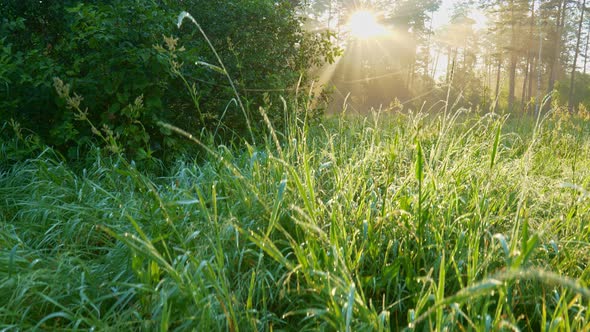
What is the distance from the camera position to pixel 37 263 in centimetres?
215

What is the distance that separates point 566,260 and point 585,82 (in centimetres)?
3724

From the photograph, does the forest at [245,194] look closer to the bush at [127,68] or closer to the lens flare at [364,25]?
the bush at [127,68]

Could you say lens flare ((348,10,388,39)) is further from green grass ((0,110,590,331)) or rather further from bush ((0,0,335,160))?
green grass ((0,110,590,331))

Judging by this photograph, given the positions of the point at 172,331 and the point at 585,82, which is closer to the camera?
the point at 172,331

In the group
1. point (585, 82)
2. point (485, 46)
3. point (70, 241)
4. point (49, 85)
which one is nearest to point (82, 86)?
point (49, 85)

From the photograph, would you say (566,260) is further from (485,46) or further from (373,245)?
(485,46)

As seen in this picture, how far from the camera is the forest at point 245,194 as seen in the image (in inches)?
62.5

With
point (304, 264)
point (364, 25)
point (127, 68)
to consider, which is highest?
point (364, 25)

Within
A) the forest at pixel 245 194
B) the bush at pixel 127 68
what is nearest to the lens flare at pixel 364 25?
the forest at pixel 245 194

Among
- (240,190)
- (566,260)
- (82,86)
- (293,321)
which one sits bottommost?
(293,321)

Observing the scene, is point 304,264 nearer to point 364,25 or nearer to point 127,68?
point 127,68

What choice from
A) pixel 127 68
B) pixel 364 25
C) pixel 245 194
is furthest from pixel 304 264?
pixel 364 25

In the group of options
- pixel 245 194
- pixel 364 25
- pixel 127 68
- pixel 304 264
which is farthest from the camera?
pixel 364 25

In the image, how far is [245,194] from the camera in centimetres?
240
